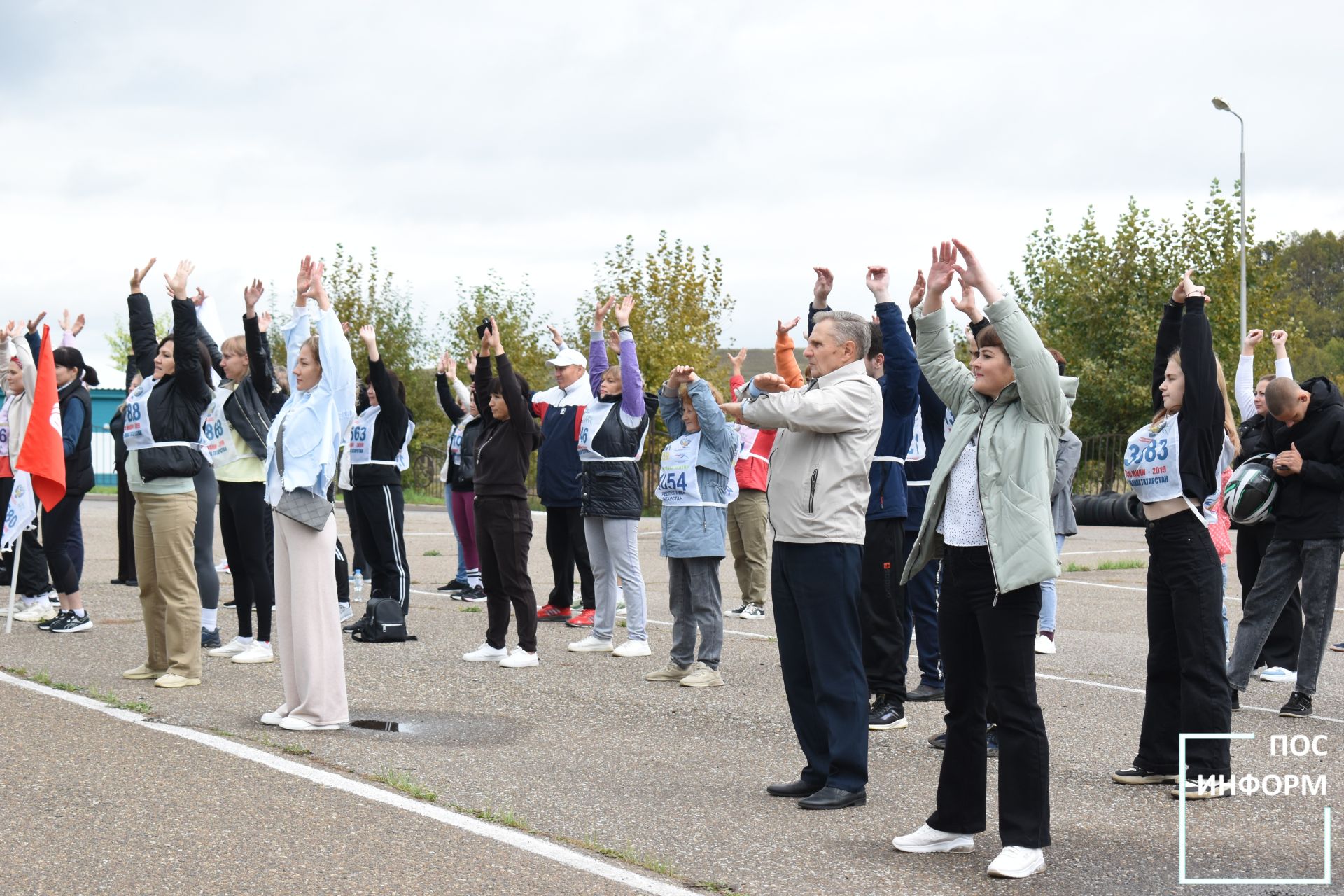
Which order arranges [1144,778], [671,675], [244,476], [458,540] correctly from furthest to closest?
1. [458,540]
2. [244,476]
3. [671,675]
4. [1144,778]

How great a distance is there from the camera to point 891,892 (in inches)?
176

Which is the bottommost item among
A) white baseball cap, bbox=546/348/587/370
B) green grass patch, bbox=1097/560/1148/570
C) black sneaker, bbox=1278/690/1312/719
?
green grass patch, bbox=1097/560/1148/570

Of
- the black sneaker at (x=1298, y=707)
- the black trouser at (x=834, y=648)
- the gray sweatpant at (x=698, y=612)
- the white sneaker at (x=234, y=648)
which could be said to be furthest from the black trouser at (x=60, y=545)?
the black sneaker at (x=1298, y=707)

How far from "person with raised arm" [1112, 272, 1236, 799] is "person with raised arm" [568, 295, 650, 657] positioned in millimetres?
4183

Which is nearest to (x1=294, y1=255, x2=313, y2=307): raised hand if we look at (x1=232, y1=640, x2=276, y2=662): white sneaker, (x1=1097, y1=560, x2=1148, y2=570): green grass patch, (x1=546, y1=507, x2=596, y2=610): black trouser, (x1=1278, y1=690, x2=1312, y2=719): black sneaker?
(x1=232, y1=640, x2=276, y2=662): white sneaker

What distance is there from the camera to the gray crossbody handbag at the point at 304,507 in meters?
7.09

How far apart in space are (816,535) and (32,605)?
27.6 feet

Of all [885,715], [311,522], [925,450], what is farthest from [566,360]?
[885,715]

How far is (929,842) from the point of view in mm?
4977

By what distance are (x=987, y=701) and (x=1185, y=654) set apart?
4.22 ft

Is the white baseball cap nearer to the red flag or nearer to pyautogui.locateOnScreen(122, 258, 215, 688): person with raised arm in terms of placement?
pyautogui.locateOnScreen(122, 258, 215, 688): person with raised arm

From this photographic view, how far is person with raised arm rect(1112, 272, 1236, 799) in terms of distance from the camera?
19.3 feet

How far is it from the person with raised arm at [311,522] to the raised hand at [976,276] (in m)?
3.41

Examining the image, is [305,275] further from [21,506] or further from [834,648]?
[21,506]
